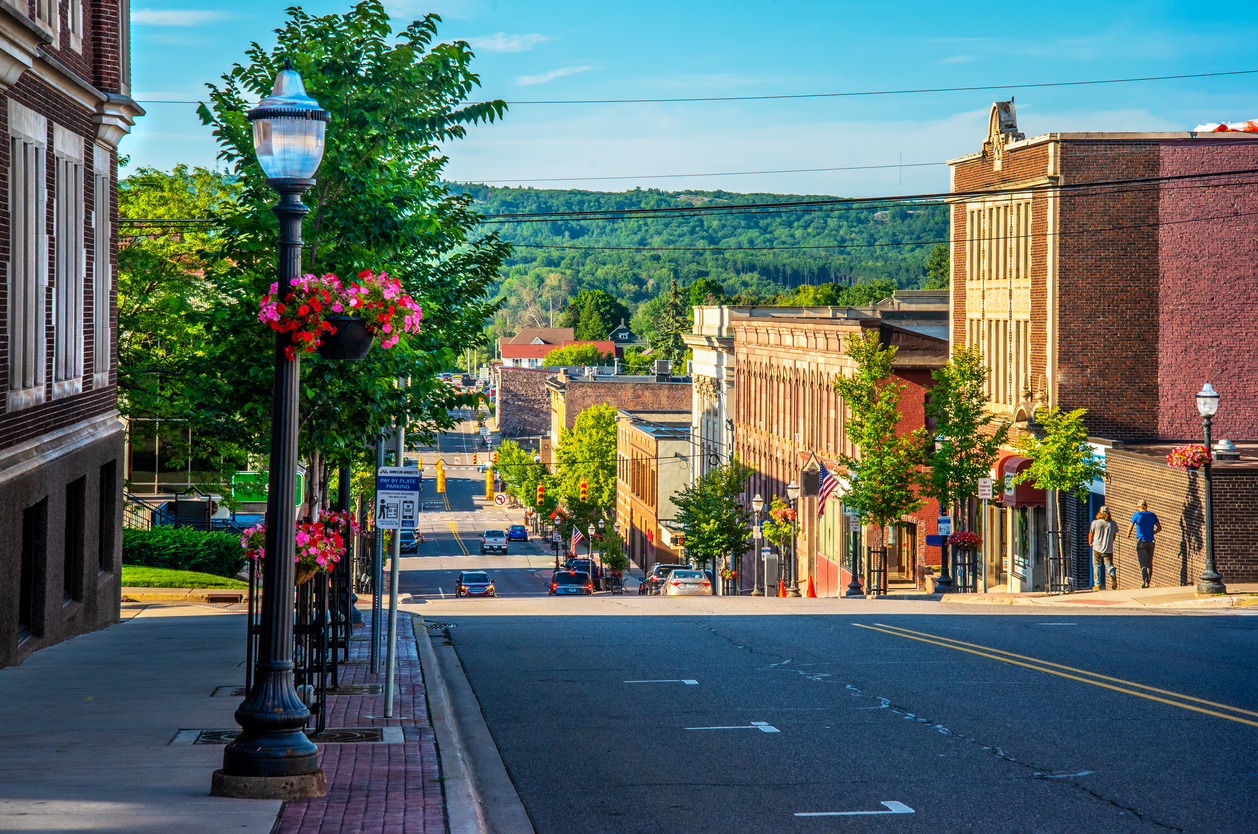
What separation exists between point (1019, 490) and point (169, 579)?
850 inches

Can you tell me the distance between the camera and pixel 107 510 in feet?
67.9

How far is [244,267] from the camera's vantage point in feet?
52.9

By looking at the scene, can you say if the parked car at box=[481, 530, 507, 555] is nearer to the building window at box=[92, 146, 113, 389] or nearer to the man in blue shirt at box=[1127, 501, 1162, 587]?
the man in blue shirt at box=[1127, 501, 1162, 587]

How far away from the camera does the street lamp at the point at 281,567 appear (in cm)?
843

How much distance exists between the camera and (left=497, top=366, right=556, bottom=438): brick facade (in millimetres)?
160262

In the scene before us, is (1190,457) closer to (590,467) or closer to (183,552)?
(183,552)

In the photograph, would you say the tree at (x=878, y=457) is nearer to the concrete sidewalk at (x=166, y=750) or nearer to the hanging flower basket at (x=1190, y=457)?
the hanging flower basket at (x=1190, y=457)

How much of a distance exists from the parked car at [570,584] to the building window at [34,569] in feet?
120

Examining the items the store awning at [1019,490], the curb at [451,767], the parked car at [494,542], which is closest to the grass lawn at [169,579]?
the curb at [451,767]

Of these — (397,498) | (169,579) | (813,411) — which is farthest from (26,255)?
(813,411)

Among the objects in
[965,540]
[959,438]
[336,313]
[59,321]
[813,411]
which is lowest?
[965,540]

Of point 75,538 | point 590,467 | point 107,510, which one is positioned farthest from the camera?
point 590,467

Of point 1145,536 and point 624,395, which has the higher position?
point 624,395

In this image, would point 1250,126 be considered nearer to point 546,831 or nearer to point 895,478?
point 895,478
